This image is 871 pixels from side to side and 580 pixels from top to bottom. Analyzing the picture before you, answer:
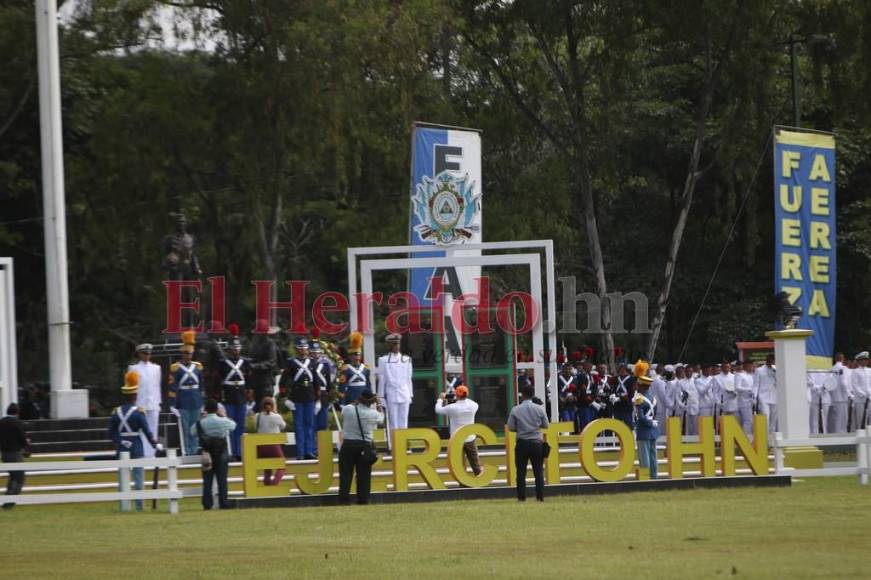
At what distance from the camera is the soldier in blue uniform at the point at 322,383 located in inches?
1069

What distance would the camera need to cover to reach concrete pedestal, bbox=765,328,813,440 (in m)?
26.8

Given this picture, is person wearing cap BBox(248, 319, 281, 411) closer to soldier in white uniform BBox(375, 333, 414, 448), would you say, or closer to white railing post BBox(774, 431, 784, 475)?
soldier in white uniform BBox(375, 333, 414, 448)

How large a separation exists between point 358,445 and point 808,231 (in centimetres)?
1380

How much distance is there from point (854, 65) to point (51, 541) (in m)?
27.0

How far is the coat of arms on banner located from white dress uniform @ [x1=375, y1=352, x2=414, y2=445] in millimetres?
3981

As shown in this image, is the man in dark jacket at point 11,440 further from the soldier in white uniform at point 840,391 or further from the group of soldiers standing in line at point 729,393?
the soldier in white uniform at point 840,391

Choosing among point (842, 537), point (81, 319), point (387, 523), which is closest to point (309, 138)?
point (81, 319)

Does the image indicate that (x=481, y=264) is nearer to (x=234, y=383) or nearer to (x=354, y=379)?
(x=354, y=379)

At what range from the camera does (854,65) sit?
129 feet

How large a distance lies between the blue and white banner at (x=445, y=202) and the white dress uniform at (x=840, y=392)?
8243mm

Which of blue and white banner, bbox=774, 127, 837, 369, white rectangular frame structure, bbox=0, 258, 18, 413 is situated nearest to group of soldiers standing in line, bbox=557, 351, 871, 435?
blue and white banner, bbox=774, 127, 837, 369

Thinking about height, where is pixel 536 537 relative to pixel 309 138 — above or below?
below

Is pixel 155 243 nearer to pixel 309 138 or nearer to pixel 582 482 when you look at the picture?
pixel 309 138

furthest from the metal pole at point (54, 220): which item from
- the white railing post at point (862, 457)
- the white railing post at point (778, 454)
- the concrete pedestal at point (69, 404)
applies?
the white railing post at point (862, 457)
